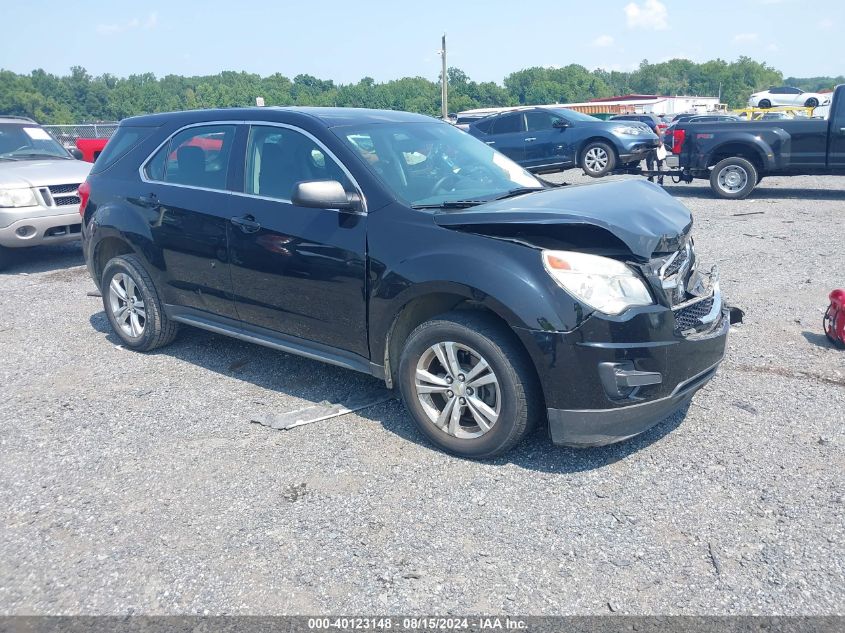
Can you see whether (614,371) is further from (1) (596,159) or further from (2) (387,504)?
(1) (596,159)

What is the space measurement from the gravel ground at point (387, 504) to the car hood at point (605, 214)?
1.14 meters

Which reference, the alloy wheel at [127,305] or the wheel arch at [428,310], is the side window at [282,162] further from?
the alloy wheel at [127,305]

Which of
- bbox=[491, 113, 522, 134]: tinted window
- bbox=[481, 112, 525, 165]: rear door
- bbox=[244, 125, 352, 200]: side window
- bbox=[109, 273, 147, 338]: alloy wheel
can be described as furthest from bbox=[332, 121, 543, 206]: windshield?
bbox=[491, 113, 522, 134]: tinted window

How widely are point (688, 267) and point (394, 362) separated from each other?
1.74 meters

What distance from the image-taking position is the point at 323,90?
327ft

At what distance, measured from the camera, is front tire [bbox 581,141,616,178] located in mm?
15836

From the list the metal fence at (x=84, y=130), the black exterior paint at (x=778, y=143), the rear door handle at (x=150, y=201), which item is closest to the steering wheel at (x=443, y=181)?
the rear door handle at (x=150, y=201)

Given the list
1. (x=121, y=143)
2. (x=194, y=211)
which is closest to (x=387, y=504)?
(x=194, y=211)

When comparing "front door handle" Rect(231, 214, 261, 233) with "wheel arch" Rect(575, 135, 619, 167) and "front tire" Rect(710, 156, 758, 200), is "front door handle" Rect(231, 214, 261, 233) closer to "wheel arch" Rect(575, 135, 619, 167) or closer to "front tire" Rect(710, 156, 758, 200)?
"front tire" Rect(710, 156, 758, 200)

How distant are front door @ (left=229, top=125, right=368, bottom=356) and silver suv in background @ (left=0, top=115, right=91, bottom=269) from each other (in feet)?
18.1

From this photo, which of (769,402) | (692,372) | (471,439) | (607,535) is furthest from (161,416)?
(769,402)

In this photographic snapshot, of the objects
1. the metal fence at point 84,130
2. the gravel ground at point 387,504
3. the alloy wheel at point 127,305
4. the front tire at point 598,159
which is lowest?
the gravel ground at point 387,504

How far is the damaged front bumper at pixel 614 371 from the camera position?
342 centimetres

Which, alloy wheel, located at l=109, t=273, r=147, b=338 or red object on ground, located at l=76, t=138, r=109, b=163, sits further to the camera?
Answer: red object on ground, located at l=76, t=138, r=109, b=163
